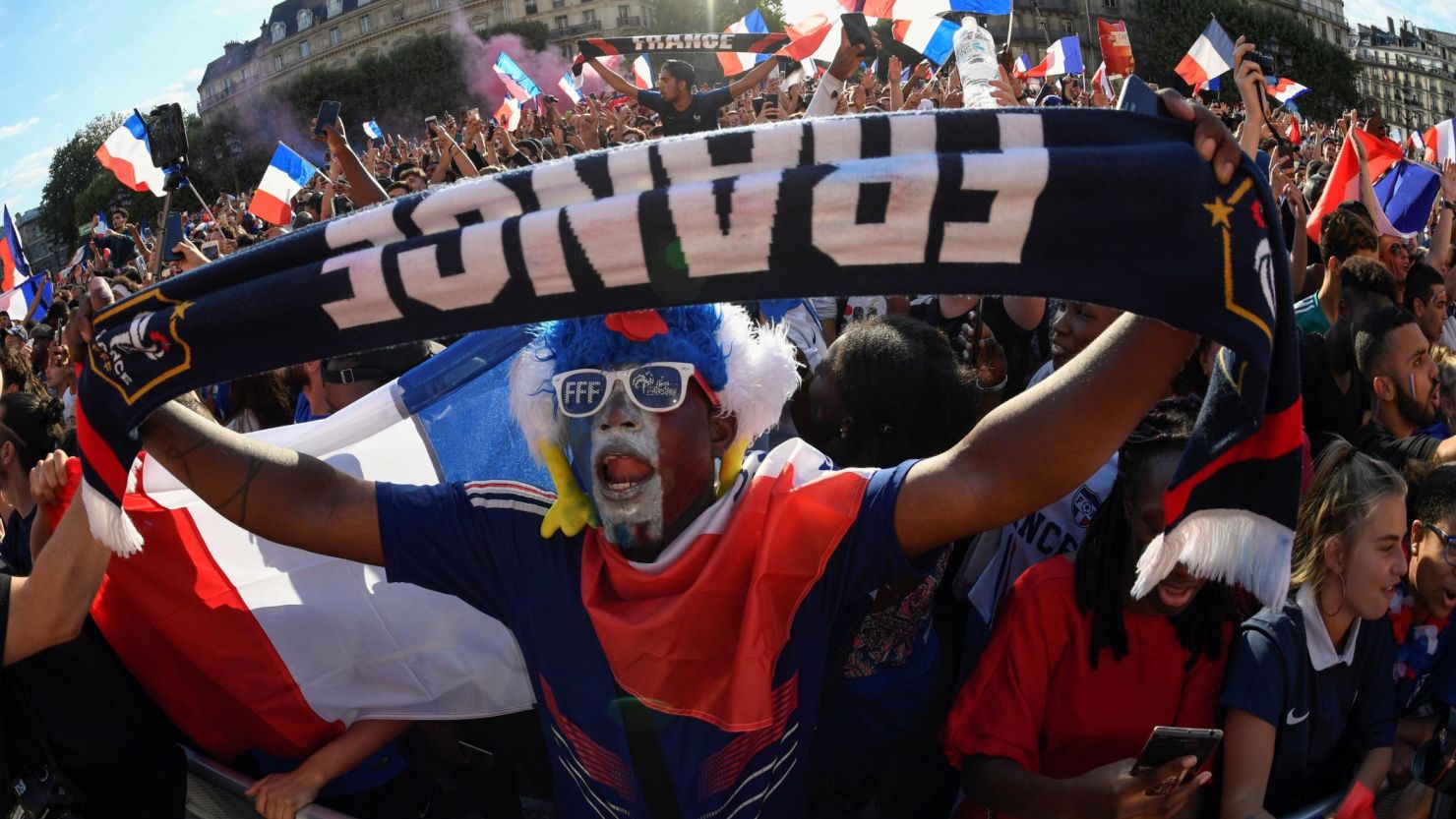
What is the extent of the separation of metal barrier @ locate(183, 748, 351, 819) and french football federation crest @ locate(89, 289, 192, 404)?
108cm

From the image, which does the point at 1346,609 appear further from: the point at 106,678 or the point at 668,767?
the point at 106,678

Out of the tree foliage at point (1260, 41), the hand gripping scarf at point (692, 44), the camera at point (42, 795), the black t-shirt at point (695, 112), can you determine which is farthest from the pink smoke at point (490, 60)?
the camera at point (42, 795)

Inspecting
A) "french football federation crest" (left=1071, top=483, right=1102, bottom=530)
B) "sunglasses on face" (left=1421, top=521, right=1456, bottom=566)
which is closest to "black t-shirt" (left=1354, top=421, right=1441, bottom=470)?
"sunglasses on face" (left=1421, top=521, right=1456, bottom=566)

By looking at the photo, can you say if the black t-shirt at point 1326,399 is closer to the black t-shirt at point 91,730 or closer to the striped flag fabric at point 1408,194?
the striped flag fabric at point 1408,194

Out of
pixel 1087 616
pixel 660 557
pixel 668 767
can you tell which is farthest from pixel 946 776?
pixel 660 557

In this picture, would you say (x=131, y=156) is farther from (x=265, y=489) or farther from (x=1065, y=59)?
(x=1065, y=59)

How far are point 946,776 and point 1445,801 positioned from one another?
115 cm

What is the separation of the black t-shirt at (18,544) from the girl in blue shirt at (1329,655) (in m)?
3.01

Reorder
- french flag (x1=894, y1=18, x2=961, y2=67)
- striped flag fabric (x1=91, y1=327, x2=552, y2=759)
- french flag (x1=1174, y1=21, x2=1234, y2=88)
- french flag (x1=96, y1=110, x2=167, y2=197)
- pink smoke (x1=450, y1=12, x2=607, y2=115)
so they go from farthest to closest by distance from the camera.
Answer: pink smoke (x1=450, y1=12, x2=607, y2=115), french flag (x1=1174, y1=21, x2=1234, y2=88), french flag (x1=894, y1=18, x2=961, y2=67), french flag (x1=96, y1=110, x2=167, y2=197), striped flag fabric (x1=91, y1=327, x2=552, y2=759)

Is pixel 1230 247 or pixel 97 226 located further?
pixel 97 226

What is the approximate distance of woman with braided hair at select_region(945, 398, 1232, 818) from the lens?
2.20 m

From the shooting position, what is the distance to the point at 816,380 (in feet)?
10.5

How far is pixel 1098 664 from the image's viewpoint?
86.9 inches

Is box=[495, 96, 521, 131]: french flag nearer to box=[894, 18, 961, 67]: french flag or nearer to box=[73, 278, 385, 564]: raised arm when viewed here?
box=[894, 18, 961, 67]: french flag
